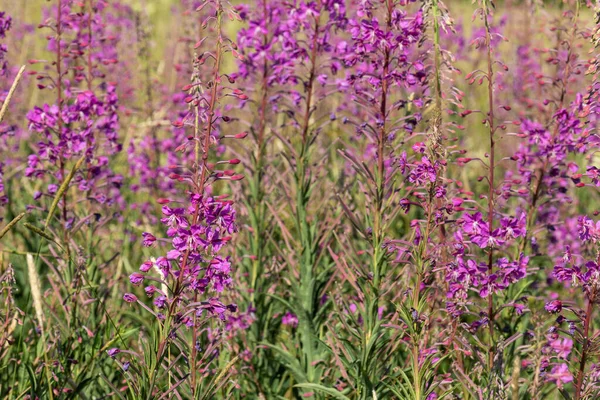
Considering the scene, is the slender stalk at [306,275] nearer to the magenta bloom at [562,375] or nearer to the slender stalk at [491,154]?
the slender stalk at [491,154]

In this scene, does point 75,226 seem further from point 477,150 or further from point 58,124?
point 477,150

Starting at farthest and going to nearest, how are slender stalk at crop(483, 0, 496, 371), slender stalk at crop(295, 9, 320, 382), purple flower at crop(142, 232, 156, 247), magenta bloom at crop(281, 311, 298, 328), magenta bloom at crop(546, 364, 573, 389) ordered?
magenta bloom at crop(281, 311, 298, 328) < slender stalk at crop(295, 9, 320, 382) < magenta bloom at crop(546, 364, 573, 389) < slender stalk at crop(483, 0, 496, 371) < purple flower at crop(142, 232, 156, 247)

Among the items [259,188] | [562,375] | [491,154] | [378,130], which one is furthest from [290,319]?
[491,154]

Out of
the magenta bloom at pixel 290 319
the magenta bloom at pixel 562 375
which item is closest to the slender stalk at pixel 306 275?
the magenta bloom at pixel 290 319

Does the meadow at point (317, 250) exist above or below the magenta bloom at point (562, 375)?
above

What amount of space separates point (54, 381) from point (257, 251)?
146 centimetres

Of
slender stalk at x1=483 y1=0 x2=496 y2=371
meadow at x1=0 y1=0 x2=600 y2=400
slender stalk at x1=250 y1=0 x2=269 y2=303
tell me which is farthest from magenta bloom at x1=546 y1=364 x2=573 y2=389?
slender stalk at x1=250 y1=0 x2=269 y2=303

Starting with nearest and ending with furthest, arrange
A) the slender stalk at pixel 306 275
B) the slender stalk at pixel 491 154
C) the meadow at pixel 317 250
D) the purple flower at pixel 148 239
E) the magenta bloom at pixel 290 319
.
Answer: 1. the purple flower at pixel 148 239
2. the meadow at pixel 317 250
3. the slender stalk at pixel 491 154
4. the slender stalk at pixel 306 275
5. the magenta bloom at pixel 290 319

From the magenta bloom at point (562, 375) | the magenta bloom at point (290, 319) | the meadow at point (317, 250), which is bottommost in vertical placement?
the magenta bloom at point (290, 319)

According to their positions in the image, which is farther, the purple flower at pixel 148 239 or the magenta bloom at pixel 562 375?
the magenta bloom at pixel 562 375

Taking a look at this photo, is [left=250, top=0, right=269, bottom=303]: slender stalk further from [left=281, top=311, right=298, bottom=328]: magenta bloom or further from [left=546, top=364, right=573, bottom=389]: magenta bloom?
[left=546, top=364, right=573, bottom=389]: magenta bloom

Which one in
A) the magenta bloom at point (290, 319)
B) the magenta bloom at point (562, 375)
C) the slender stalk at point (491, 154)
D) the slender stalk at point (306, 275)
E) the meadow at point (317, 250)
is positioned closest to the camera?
the meadow at point (317, 250)

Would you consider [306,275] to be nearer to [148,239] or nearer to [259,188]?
[259,188]

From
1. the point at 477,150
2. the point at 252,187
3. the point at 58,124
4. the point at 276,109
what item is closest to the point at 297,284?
the point at 252,187
